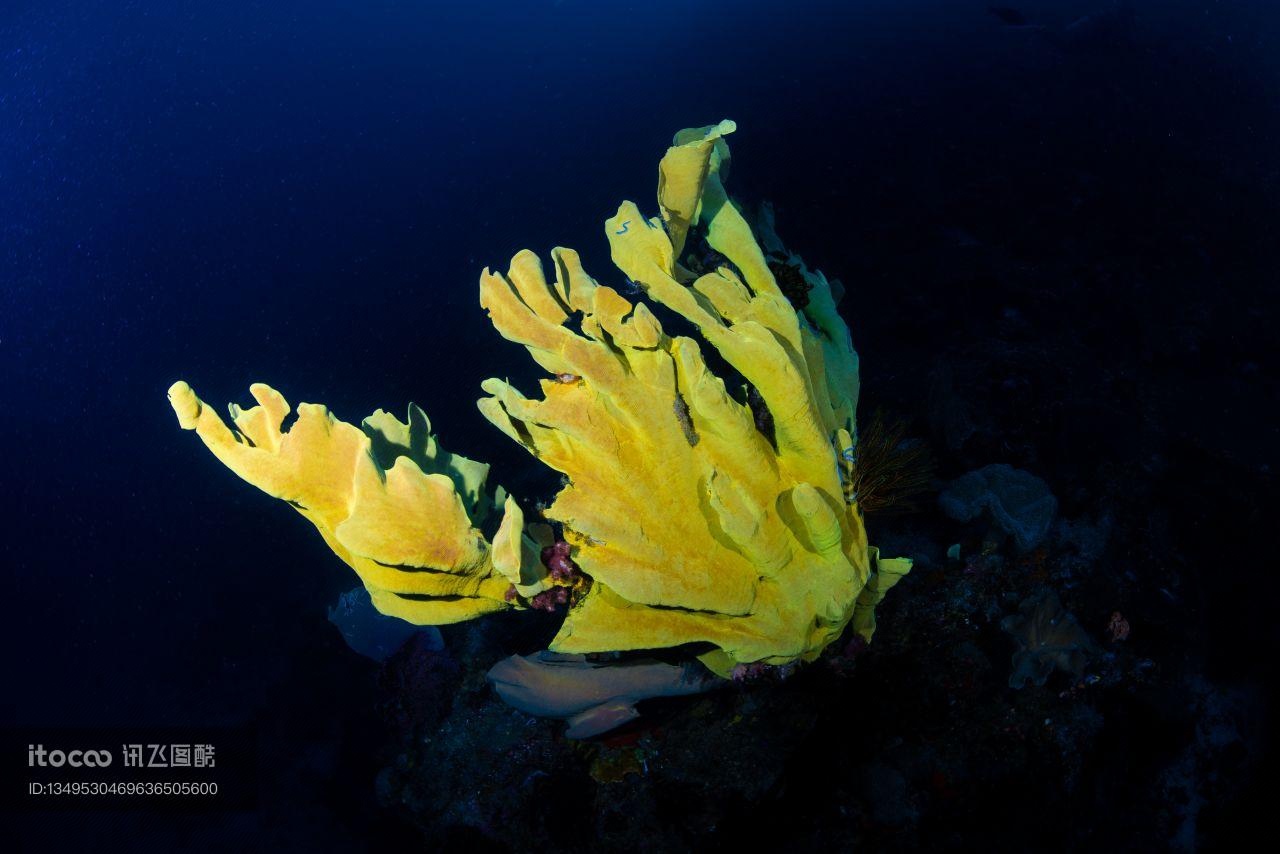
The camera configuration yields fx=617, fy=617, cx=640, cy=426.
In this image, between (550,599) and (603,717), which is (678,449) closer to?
(550,599)

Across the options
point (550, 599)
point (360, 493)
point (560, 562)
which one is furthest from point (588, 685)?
point (360, 493)

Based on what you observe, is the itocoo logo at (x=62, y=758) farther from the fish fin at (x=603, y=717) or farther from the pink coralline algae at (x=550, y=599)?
the pink coralline algae at (x=550, y=599)

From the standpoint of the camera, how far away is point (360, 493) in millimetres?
2080

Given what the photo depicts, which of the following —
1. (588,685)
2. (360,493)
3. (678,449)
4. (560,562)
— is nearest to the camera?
(360,493)

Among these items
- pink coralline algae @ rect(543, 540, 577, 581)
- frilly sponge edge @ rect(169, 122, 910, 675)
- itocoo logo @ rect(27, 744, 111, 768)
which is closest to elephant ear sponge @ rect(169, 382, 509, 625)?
frilly sponge edge @ rect(169, 122, 910, 675)

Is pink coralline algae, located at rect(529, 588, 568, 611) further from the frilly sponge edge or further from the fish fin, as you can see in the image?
the fish fin

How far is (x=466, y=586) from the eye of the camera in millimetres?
2496

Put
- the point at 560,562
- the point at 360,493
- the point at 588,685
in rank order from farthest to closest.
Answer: the point at 588,685
the point at 560,562
the point at 360,493

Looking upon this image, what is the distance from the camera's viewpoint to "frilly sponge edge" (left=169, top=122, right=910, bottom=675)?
2.16m

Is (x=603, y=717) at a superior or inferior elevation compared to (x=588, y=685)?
inferior

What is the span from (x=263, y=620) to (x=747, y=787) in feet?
36.9

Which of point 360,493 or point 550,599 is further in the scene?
point 550,599

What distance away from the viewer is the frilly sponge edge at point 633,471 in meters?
2.16

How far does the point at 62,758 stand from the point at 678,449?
13048mm
